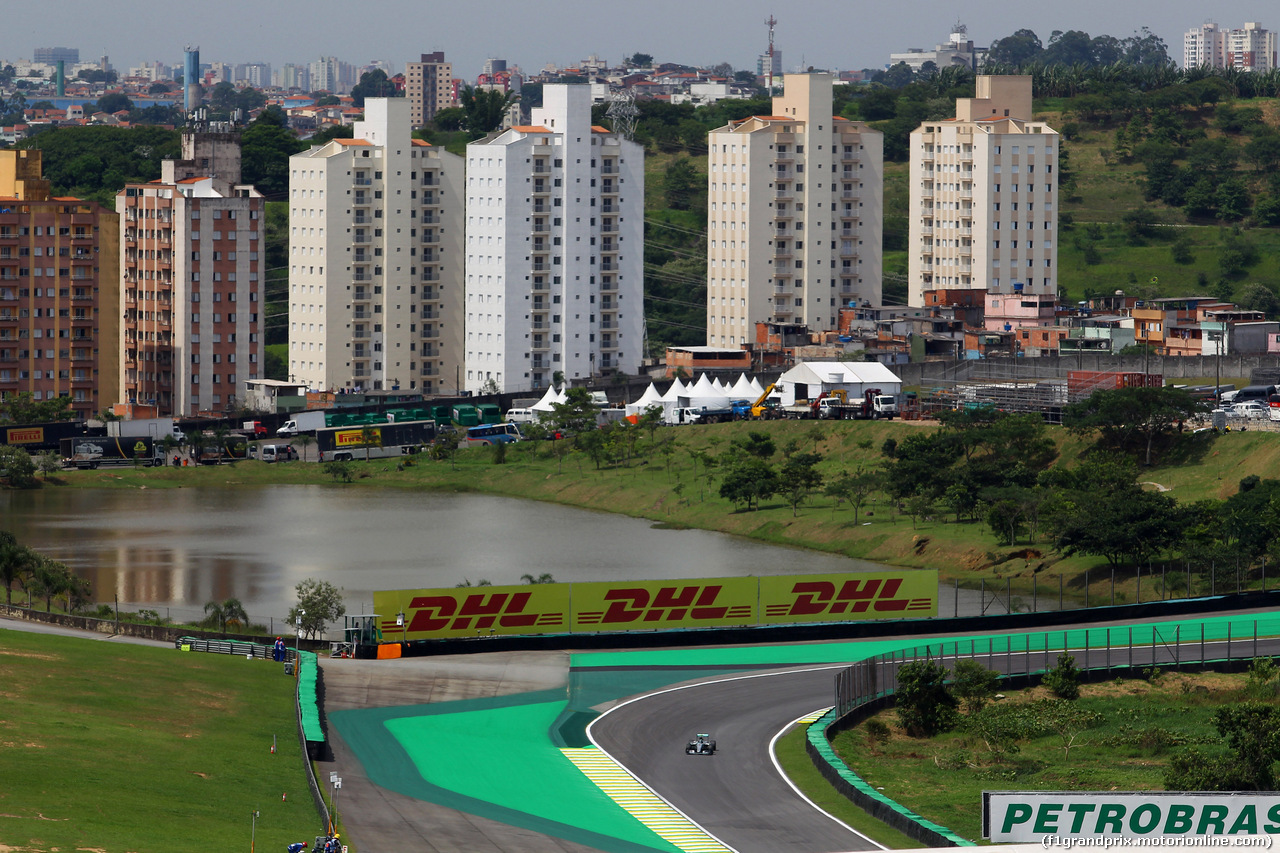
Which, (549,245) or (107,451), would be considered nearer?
(107,451)

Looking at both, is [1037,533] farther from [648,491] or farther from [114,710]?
[114,710]

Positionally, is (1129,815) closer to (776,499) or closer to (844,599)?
(844,599)

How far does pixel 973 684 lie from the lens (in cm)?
5284

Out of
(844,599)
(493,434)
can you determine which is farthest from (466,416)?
(844,599)

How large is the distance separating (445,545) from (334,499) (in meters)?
19.6

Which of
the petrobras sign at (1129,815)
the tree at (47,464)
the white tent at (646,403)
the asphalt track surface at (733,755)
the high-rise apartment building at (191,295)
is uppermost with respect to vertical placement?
the high-rise apartment building at (191,295)

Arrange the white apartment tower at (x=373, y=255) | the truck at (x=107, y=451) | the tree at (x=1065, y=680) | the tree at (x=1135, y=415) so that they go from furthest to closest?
the white apartment tower at (x=373, y=255)
the truck at (x=107, y=451)
the tree at (x=1135, y=415)
the tree at (x=1065, y=680)

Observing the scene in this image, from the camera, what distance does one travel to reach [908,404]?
111 meters

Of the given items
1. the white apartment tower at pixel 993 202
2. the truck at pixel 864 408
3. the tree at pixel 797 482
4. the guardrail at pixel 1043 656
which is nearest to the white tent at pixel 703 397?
the truck at pixel 864 408

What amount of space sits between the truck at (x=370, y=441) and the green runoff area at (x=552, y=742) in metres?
60.5

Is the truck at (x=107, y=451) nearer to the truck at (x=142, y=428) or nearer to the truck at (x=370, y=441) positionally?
the truck at (x=142, y=428)

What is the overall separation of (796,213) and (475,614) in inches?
3768

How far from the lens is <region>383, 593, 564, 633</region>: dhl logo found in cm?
6325

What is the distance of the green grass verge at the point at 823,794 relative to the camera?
40.9m
